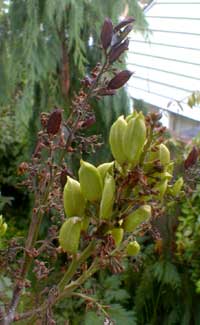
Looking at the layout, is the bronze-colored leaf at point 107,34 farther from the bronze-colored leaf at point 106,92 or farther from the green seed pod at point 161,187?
the green seed pod at point 161,187

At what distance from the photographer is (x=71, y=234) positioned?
0.58 metres

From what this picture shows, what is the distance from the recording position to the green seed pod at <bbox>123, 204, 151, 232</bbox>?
572 mm

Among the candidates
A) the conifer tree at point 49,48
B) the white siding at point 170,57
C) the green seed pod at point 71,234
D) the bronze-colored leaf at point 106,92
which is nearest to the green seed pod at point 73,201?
the green seed pod at point 71,234

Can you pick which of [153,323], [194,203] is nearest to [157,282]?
[153,323]

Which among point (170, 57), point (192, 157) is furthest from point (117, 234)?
point (170, 57)

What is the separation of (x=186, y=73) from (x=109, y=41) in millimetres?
3104

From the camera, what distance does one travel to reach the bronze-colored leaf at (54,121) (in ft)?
2.07

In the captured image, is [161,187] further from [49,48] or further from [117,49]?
[49,48]

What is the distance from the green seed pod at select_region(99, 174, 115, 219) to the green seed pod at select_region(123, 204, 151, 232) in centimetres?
3

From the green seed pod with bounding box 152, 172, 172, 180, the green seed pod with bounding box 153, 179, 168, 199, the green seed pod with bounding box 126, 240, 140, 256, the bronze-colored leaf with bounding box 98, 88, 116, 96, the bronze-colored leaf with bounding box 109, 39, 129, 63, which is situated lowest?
the green seed pod with bounding box 126, 240, 140, 256

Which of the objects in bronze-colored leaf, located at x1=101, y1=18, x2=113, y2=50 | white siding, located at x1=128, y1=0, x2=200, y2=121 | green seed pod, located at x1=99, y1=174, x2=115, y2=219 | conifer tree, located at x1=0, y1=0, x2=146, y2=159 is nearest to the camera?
green seed pod, located at x1=99, y1=174, x2=115, y2=219

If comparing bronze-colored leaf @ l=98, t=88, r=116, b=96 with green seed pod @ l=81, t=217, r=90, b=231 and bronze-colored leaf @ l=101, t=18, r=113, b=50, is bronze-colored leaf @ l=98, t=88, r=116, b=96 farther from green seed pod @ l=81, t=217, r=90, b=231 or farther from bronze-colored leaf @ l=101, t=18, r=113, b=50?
green seed pod @ l=81, t=217, r=90, b=231

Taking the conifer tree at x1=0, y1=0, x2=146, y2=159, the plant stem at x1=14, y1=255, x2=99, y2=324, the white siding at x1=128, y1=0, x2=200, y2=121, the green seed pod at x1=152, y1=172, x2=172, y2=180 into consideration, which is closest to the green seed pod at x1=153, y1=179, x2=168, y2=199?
the green seed pod at x1=152, y1=172, x2=172, y2=180

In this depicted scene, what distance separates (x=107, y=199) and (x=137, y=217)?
53mm
